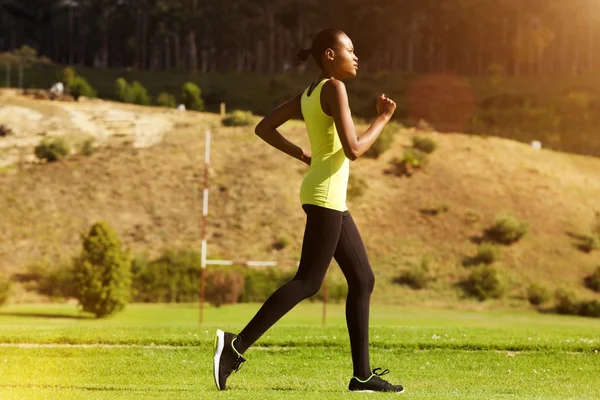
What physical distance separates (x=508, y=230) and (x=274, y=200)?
8102 mm

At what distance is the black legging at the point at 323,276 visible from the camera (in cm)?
664

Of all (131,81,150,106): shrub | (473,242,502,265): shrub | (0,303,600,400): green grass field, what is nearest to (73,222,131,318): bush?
(0,303,600,400): green grass field

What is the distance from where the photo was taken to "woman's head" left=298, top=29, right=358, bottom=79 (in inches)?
267

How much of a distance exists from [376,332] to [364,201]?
2586 centimetres

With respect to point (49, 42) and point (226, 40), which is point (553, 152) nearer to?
point (226, 40)

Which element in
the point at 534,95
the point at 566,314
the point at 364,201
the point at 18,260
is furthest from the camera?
the point at 534,95

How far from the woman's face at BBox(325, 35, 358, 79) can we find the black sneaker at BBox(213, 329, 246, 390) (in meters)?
1.78

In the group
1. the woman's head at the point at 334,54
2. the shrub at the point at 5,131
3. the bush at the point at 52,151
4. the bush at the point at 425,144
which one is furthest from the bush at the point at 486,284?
the woman's head at the point at 334,54

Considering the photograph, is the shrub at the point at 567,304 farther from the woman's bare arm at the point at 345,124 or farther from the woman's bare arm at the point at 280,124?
the woman's bare arm at the point at 345,124

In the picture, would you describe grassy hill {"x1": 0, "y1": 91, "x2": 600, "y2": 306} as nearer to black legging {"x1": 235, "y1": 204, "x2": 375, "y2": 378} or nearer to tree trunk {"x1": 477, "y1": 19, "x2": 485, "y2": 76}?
tree trunk {"x1": 477, "y1": 19, "x2": 485, "y2": 76}

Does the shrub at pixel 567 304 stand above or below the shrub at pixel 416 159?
below

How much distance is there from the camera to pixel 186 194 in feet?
127

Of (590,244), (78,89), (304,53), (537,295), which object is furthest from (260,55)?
(304,53)

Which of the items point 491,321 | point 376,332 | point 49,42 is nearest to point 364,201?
point 491,321
